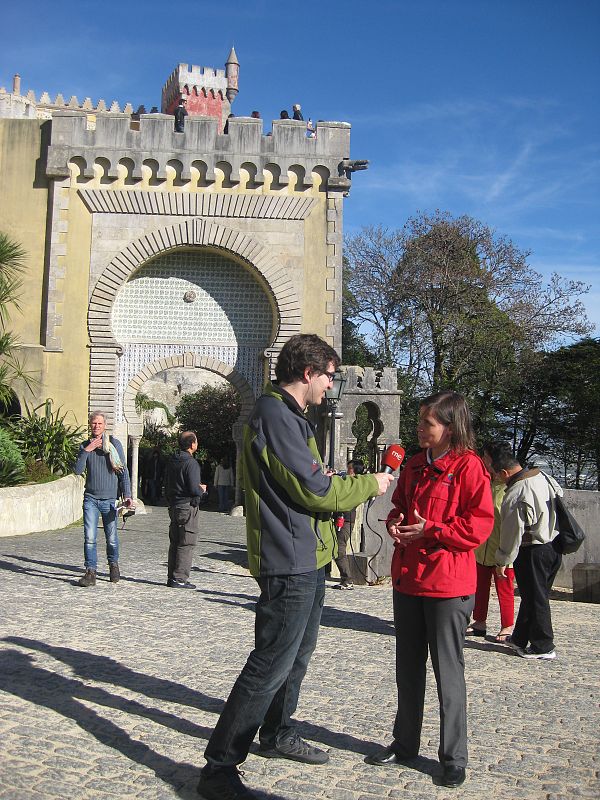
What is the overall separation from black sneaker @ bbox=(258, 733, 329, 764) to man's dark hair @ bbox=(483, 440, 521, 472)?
3450 millimetres

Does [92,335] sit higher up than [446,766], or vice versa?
[92,335]

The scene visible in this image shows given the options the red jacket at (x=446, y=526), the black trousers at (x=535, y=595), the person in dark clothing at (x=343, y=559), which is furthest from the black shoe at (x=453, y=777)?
the person in dark clothing at (x=343, y=559)

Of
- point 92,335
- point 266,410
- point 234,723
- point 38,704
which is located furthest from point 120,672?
point 92,335

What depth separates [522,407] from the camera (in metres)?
32.0

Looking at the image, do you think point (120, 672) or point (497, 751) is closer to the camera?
point (497, 751)

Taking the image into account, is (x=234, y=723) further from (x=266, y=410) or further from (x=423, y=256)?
(x=423, y=256)

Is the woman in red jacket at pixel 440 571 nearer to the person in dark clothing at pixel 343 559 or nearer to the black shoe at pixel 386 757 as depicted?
the black shoe at pixel 386 757

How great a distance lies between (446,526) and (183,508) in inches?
229

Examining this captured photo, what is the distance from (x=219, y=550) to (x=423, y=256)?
2219 centimetres

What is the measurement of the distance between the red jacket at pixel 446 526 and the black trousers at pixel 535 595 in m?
2.65

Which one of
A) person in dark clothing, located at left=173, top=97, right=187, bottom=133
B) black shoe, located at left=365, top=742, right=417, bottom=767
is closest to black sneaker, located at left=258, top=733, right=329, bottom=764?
black shoe, located at left=365, top=742, right=417, bottom=767

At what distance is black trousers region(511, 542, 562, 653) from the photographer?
6.66 m

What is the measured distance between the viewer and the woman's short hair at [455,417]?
14.4 ft

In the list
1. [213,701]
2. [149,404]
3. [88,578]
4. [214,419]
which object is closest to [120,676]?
[213,701]
